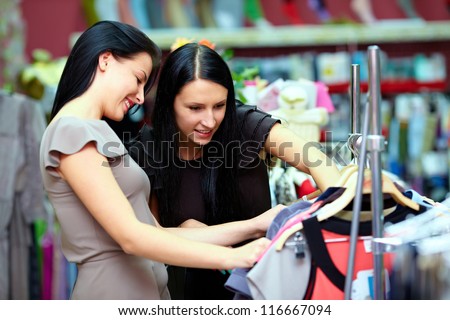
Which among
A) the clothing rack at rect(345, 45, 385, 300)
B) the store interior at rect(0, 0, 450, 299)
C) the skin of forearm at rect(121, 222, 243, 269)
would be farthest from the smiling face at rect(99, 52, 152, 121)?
the store interior at rect(0, 0, 450, 299)

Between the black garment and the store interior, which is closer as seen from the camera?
the black garment

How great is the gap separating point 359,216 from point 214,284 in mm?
1008

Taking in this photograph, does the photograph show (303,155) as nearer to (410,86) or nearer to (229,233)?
(229,233)

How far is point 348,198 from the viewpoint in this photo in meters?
1.71

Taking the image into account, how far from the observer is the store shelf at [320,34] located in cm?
578

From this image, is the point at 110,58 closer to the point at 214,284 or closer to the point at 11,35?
the point at 214,284

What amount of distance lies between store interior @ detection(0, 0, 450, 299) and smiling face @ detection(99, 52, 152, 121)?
220 cm

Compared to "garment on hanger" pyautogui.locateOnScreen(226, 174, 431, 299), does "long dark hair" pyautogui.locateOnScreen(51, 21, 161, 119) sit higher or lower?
higher

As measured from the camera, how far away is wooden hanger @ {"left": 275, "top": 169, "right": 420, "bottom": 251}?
1684 mm

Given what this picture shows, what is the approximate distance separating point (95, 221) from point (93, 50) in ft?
1.40

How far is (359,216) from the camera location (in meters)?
1.62

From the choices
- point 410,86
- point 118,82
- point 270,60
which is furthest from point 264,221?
point 410,86

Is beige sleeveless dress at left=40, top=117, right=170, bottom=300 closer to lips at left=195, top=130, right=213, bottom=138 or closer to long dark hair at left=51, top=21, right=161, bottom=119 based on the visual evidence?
long dark hair at left=51, top=21, right=161, bottom=119

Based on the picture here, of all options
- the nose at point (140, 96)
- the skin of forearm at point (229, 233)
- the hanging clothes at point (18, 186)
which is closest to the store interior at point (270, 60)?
the hanging clothes at point (18, 186)
